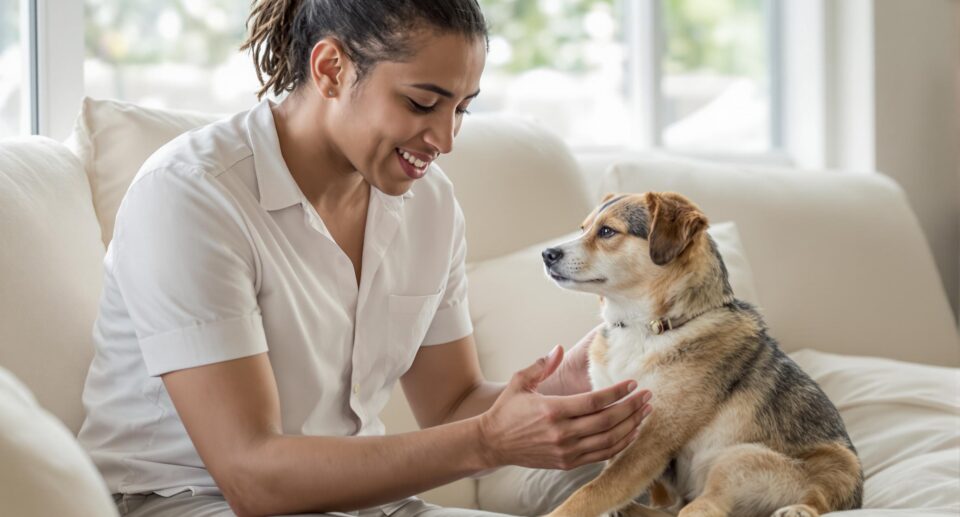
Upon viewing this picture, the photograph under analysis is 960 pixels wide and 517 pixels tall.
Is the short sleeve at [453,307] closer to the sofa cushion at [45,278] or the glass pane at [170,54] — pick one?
the sofa cushion at [45,278]

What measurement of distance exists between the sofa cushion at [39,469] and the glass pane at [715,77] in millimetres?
2954

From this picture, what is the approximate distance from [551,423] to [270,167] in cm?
55

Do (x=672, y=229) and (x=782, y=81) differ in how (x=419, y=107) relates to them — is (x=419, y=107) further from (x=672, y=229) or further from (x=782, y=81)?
(x=782, y=81)

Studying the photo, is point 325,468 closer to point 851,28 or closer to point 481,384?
point 481,384

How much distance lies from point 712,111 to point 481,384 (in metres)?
2.28

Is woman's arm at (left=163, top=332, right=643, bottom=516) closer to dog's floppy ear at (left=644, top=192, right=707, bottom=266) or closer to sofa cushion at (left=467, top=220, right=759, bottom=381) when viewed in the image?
dog's floppy ear at (left=644, top=192, right=707, bottom=266)

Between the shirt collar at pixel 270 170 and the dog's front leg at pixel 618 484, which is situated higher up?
the shirt collar at pixel 270 170

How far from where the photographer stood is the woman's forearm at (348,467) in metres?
1.32

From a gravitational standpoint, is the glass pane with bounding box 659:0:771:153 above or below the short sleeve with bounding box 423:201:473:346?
above

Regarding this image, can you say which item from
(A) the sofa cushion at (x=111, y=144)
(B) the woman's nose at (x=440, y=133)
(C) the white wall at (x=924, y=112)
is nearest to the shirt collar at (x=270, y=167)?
(B) the woman's nose at (x=440, y=133)

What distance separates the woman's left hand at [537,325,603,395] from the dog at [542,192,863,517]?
0.06m

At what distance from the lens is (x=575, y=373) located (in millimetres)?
1818

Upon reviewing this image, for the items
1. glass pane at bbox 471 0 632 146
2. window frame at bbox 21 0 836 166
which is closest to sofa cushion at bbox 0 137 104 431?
glass pane at bbox 471 0 632 146

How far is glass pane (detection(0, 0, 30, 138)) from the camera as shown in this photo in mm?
2383
